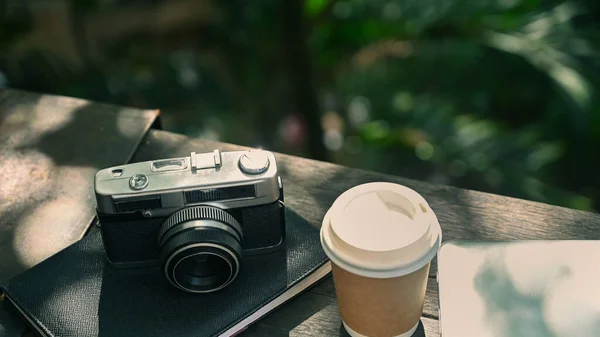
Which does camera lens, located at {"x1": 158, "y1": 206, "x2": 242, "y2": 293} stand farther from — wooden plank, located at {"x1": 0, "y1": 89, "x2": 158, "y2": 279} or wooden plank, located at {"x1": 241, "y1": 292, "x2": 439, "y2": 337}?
wooden plank, located at {"x1": 0, "y1": 89, "x2": 158, "y2": 279}

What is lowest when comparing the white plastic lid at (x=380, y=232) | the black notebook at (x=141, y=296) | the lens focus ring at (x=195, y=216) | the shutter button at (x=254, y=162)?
the black notebook at (x=141, y=296)

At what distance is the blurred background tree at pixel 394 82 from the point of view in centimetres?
142

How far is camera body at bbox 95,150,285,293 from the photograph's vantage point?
720 millimetres

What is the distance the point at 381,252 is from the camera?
618 mm

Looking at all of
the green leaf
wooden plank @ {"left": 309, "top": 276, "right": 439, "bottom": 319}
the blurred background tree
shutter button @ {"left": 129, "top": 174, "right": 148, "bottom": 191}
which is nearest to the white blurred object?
wooden plank @ {"left": 309, "top": 276, "right": 439, "bottom": 319}

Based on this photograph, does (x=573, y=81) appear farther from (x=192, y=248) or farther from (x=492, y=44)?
(x=192, y=248)

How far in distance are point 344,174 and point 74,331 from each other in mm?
371

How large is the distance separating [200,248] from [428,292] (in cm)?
24

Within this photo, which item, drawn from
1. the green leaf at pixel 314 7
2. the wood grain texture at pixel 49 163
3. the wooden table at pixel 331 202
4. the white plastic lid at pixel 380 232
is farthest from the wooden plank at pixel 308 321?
the green leaf at pixel 314 7

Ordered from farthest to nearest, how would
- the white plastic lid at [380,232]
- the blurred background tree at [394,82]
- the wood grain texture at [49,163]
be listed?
the blurred background tree at [394,82], the wood grain texture at [49,163], the white plastic lid at [380,232]

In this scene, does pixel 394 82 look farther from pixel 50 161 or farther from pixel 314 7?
pixel 50 161

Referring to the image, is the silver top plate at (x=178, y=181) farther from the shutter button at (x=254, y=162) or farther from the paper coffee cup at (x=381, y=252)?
the paper coffee cup at (x=381, y=252)

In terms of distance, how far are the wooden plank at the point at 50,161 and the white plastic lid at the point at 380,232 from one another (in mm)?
349

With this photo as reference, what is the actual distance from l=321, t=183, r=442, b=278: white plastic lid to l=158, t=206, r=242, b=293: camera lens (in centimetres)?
11
